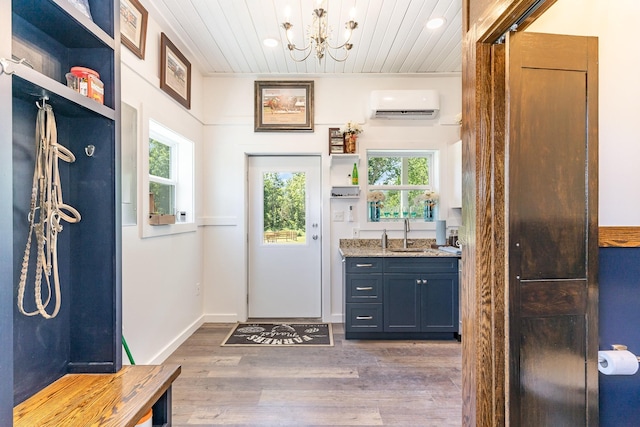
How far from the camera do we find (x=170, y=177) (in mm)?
3270

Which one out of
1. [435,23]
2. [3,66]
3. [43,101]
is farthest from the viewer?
[435,23]

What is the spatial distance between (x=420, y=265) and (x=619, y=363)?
2034 millimetres

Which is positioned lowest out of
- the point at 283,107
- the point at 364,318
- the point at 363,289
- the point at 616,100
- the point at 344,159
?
the point at 364,318

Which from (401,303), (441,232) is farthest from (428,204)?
(401,303)

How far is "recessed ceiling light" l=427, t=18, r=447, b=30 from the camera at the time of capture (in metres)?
2.66

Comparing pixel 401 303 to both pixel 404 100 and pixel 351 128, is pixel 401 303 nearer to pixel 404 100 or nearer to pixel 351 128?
pixel 351 128

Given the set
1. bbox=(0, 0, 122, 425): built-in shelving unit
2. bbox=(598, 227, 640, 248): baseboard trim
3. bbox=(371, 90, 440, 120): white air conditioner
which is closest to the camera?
bbox=(0, 0, 122, 425): built-in shelving unit

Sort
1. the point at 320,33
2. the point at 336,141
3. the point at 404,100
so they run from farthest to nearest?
the point at 336,141 < the point at 404,100 < the point at 320,33

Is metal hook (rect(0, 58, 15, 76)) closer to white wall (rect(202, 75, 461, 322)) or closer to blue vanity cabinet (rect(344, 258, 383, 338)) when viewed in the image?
blue vanity cabinet (rect(344, 258, 383, 338))

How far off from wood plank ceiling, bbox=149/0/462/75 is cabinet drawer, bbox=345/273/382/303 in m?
2.24

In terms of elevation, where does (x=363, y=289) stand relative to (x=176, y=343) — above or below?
above

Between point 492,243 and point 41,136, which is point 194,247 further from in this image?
point 492,243

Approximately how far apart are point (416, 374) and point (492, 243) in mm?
1780

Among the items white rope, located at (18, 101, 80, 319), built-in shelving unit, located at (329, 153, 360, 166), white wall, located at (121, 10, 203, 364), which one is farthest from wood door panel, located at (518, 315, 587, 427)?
built-in shelving unit, located at (329, 153, 360, 166)
